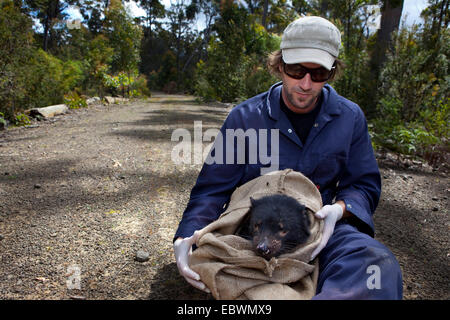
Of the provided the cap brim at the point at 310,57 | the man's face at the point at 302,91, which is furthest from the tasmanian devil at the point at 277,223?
the cap brim at the point at 310,57

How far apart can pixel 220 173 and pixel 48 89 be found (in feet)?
33.0

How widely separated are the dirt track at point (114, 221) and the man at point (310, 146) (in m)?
0.66

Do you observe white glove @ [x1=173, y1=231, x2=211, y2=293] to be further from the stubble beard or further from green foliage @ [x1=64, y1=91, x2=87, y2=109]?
green foliage @ [x1=64, y1=91, x2=87, y2=109]

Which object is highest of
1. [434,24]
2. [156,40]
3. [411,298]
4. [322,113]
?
[156,40]

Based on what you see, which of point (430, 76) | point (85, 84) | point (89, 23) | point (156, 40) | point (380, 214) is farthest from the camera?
point (156, 40)

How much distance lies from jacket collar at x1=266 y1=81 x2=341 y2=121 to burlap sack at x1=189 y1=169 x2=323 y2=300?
65 cm

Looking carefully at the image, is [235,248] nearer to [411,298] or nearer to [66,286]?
[66,286]

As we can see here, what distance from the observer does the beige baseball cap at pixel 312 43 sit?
216 cm

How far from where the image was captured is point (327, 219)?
2012 millimetres

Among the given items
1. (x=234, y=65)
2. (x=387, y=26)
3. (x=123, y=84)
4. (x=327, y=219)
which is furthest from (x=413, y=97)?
(x=123, y=84)

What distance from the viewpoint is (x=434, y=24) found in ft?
26.9

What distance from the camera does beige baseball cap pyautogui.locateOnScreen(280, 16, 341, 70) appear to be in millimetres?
2158

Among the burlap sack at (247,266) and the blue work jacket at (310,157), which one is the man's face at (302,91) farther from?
the burlap sack at (247,266)
